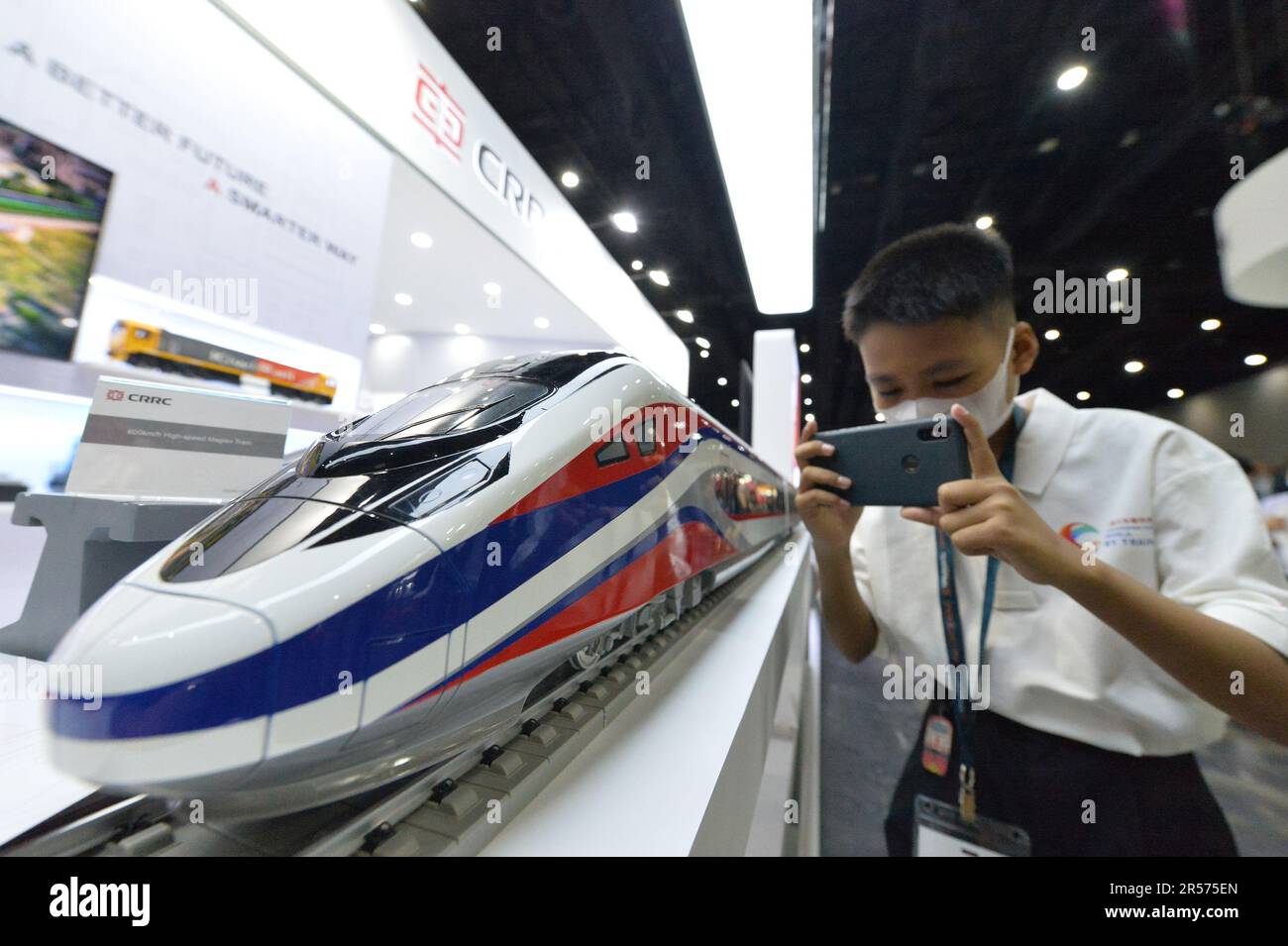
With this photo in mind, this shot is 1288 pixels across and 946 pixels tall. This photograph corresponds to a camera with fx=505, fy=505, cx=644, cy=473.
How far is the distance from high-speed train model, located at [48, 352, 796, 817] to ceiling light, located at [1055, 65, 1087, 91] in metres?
4.98

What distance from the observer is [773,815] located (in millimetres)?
1326

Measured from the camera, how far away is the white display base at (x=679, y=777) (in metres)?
0.63

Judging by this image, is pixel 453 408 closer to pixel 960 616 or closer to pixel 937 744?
pixel 960 616

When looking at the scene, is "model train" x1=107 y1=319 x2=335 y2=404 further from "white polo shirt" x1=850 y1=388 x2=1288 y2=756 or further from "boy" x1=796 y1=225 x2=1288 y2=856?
"white polo shirt" x1=850 y1=388 x2=1288 y2=756

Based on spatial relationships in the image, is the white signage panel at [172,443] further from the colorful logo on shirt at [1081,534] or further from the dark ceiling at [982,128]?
the dark ceiling at [982,128]

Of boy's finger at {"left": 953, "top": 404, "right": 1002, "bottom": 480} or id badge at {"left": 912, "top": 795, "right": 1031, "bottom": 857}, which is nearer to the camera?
boy's finger at {"left": 953, "top": 404, "right": 1002, "bottom": 480}

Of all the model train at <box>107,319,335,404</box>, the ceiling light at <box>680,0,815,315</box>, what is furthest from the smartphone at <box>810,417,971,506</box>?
the model train at <box>107,319,335,404</box>

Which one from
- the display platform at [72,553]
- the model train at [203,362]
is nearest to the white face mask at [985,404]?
the display platform at [72,553]

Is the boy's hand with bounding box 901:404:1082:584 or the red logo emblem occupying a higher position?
the red logo emblem

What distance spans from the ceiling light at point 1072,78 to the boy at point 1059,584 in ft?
12.9

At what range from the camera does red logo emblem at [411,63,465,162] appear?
358 centimetres

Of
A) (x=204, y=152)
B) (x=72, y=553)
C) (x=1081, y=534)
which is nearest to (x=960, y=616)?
(x=1081, y=534)
